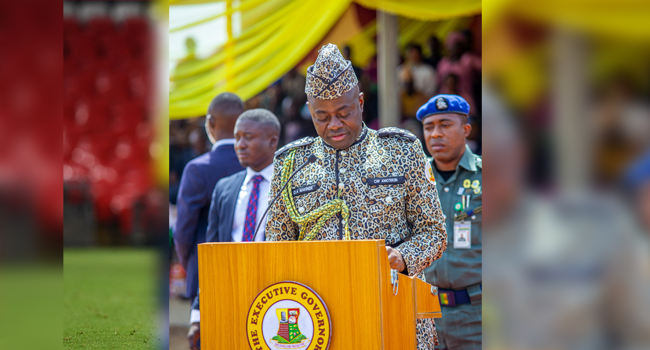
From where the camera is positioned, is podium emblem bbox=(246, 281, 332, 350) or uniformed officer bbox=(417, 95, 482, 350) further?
uniformed officer bbox=(417, 95, 482, 350)

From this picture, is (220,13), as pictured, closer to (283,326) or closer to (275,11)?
(275,11)

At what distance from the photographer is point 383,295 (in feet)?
7.59

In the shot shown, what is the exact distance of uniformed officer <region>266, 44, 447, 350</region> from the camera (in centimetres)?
283

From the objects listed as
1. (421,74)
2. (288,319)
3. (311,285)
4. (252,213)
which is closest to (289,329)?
(288,319)

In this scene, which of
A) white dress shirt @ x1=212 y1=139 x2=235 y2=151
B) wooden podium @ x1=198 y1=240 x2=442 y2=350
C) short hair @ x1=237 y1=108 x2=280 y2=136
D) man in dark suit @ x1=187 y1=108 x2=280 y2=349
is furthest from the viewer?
white dress shirt @ x1=212 y1=139 x2=235 y2=151

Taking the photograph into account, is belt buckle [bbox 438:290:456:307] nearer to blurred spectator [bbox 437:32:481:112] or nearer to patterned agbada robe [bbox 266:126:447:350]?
patterned agbada robe [bbox 266:126:447:350]

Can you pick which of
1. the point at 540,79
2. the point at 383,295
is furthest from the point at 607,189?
the point at 383,295

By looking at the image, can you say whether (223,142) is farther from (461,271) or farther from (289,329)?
(289,329)

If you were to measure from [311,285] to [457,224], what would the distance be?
2733mm

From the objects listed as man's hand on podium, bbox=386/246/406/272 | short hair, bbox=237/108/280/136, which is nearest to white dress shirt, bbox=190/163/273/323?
short hair, bbox=237/108/280/136

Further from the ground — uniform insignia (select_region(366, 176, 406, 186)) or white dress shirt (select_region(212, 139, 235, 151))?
white dress shirt (select_region(212, 139, 235, 151))

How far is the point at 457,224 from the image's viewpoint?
482cm

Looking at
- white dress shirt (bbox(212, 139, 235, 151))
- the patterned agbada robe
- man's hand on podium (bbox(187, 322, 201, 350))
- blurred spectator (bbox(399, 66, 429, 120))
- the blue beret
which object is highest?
blurred spectator (bbox(399, 66, 429, 120))

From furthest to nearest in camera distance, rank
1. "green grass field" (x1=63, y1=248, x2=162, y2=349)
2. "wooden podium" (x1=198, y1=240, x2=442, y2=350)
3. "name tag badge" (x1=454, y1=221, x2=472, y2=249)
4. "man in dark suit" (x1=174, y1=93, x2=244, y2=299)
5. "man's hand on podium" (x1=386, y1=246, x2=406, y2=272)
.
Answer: "man in dark suit" (x1=174, y1=93, x2=244, y2=299) → "name tag badge" (x1=454, y1=221, x2=472, y2=249) → "green grass field" (x1=63, y1=248, x2=162, y2=349) → "man's hand on podium" (x1=386, y1=246, x2=406, y2=272) → "wooden podium" (x1=198, y1=240, x2=442, y2=350)
